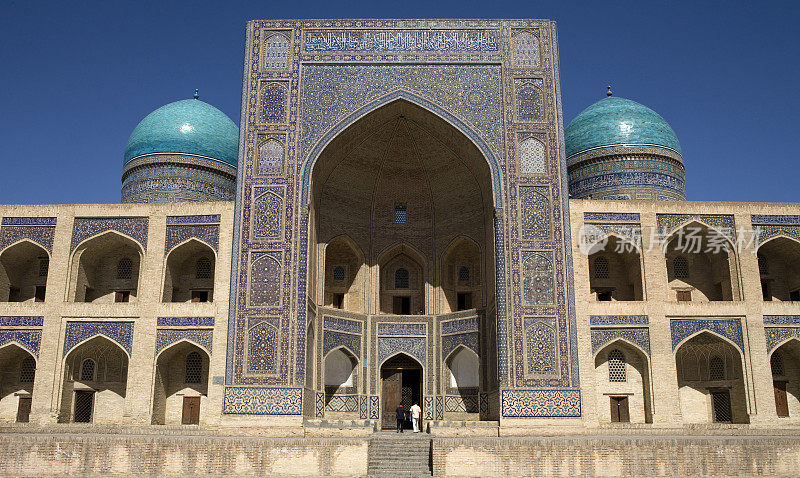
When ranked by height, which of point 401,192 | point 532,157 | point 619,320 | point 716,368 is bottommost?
point 716,368

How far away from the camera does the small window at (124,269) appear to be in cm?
1539

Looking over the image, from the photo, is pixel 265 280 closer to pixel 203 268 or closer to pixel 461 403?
pixel 203 268

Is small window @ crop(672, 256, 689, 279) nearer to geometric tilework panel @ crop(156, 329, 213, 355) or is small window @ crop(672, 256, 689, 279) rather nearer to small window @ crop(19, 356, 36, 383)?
geometric tilework panel @ crop(156, 329, 213, 355)

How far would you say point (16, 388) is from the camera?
14.6 metres

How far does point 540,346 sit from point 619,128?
782 cm

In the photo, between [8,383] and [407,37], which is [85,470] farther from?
[407,37]

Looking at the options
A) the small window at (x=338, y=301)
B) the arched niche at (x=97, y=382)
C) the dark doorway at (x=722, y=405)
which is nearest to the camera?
the arched niche at (x=97, y=382)

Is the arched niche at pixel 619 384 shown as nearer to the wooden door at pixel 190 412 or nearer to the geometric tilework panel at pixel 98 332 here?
the wooden door at pixel 190 412

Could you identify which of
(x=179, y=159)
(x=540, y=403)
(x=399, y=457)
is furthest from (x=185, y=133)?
(x=540, y=403)

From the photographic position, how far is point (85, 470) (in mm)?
10289

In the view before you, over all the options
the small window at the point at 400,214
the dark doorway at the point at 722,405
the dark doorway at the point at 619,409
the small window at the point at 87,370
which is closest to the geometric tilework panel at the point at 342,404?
the small window at the point at 400,214

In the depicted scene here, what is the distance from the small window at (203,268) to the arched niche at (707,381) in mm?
9558

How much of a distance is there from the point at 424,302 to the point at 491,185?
340 centimetres

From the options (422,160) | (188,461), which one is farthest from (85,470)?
(422,160)
